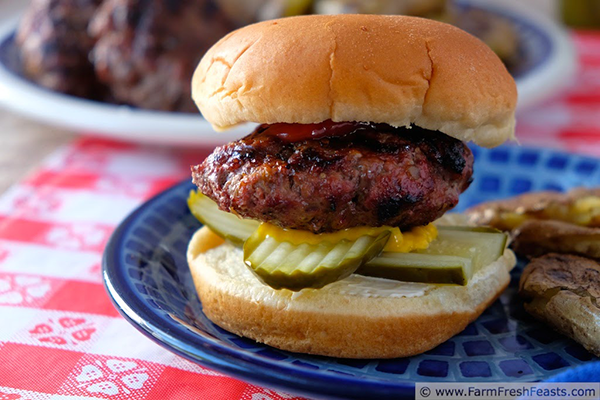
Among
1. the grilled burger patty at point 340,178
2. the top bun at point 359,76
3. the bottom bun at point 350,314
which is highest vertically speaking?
the top bun at point 359,76

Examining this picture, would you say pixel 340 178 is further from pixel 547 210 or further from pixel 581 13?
pixel 581 13

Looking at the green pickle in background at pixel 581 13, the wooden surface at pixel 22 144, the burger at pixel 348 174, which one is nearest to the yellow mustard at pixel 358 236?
the burger at pixel 348 174

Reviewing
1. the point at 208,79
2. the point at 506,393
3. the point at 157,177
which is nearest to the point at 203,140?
the point at 157,177

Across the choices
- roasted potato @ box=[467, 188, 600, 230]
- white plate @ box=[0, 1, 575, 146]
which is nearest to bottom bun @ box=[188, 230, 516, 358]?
roasted potato @ box=[467, 188, 600, 230]

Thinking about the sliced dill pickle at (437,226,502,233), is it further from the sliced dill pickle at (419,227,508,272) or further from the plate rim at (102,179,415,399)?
the plate rim at (102,179,415,399)

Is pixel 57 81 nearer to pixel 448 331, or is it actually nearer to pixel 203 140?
pixel 203 140

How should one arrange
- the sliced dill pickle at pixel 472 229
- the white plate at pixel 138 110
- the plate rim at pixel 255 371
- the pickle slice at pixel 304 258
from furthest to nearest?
the white plate at pixel 138 110 < the sliced dill pickle at pixel 472 229 < the pickle slice at pixel 304 258 < the plate rim at pixel 255 371

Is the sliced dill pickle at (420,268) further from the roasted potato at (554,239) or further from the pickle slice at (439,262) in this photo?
the roasted potato at (554,239)

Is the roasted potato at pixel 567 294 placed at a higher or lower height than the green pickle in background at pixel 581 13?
higher
